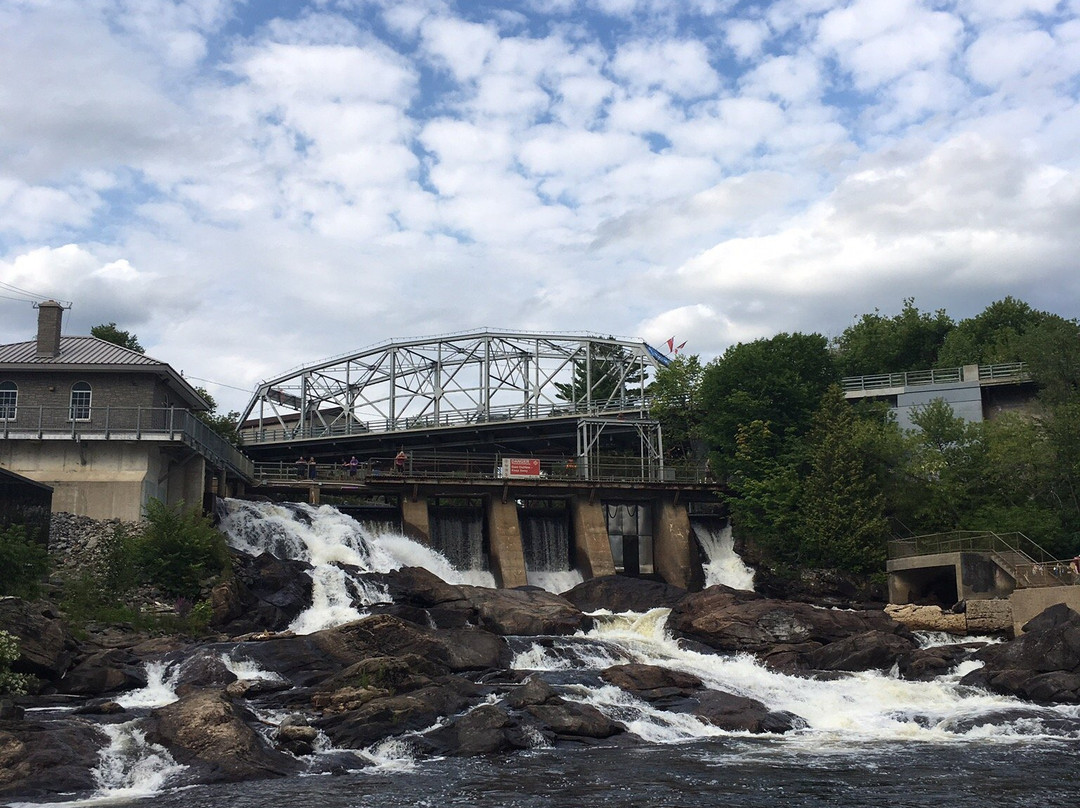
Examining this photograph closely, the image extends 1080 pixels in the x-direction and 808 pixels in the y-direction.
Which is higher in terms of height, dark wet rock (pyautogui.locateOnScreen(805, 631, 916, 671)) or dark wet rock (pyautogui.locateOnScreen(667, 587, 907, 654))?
dark wet rock (pyautogui.locateOnScreen(667, 587, 907, 654))

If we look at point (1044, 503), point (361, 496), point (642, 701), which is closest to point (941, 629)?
point (1044, 503)

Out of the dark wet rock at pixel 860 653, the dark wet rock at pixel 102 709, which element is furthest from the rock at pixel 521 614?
the dark wet rock at pixel 102 709

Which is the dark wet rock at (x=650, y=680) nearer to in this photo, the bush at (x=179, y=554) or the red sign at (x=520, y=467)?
the bush at (x=179, y=554)

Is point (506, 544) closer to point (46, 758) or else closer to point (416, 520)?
point (416, 520)

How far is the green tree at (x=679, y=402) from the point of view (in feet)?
239

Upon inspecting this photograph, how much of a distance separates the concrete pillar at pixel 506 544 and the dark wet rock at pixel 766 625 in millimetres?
15123

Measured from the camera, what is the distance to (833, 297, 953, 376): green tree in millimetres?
91875

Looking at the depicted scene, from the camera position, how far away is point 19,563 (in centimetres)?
3697

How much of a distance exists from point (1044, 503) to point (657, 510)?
2127 centimetres

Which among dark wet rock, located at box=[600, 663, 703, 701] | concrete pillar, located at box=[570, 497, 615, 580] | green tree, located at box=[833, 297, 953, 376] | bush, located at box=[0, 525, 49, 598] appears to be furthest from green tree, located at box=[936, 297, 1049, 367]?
bush, located at box=[0, 525, 49, 598]

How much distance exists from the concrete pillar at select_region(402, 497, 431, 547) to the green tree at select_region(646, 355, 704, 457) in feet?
61.8

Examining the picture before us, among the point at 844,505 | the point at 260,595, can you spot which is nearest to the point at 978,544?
the point at 844,505

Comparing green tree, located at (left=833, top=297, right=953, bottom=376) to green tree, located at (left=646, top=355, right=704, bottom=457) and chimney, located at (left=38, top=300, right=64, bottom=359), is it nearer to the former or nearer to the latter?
green tree, located at (left=646, top=355, right=704, bottom=457)

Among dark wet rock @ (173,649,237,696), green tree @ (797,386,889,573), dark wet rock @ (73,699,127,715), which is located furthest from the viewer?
green tree @ (797,386,889,573)
